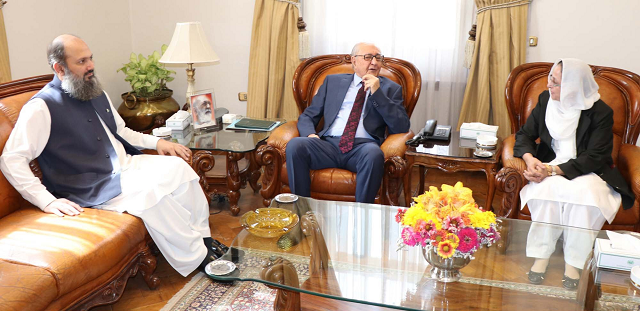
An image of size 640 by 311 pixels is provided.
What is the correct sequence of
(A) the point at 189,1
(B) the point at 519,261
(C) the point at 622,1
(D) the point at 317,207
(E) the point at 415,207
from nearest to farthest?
1. (E) the point at 415,207
2. (B) the point at 519,261
3. (D) the point at 317,207
4. (C) the point at 622,1
5. (A) the point at 189,1

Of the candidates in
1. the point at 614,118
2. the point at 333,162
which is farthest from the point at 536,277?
the point at 614,118

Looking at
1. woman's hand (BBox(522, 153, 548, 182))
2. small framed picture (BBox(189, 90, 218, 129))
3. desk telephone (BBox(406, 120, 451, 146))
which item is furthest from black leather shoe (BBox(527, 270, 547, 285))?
small framed picture (BBox(189, 90, 218, 129))

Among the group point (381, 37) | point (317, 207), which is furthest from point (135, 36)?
point (317, 207)

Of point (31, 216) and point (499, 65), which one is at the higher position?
point (499, 65)

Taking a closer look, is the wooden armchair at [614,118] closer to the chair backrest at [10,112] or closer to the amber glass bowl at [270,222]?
the amber glass bowl at [270,222]

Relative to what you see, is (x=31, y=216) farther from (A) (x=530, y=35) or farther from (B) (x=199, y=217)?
(A) (x=530, y=35)

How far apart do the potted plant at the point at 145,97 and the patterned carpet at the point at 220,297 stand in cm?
198

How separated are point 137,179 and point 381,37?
264 centimetres

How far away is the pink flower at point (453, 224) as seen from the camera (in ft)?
7.09

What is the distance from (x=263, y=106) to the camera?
4.98 metres

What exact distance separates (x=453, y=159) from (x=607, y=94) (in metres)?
1.14

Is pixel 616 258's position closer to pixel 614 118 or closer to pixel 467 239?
pixel 467 239

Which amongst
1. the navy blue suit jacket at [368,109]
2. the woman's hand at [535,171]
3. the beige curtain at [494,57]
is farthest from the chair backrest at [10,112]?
the beige curtain at [494,57]

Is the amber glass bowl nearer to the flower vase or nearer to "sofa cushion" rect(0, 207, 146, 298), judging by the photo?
"sofa cushion" rect(0, 207, 146, 298)
